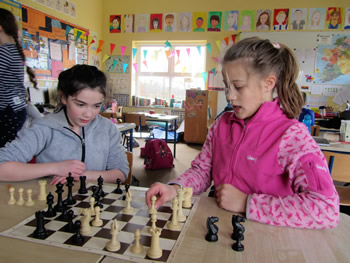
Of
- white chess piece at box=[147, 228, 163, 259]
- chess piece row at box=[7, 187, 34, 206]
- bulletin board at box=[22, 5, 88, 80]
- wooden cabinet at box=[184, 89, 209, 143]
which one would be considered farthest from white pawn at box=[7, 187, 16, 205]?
wooden cabinet at box=[184, 89, 209, 143]

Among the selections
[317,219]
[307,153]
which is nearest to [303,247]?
[317,219]

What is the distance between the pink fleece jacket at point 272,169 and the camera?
0.89 m

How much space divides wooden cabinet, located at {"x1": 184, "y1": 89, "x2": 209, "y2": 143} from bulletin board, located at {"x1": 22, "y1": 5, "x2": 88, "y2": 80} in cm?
253

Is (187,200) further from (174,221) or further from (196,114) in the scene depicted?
(196,114)

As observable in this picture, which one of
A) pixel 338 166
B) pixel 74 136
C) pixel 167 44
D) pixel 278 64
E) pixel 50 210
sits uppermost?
pixel 167 44

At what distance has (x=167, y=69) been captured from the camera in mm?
7004

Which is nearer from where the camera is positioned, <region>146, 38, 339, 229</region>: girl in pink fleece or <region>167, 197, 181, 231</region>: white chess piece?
<region>167, 197, 181, 231</region>: white chess piece

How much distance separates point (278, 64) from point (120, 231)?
83cm

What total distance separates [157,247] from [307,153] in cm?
61

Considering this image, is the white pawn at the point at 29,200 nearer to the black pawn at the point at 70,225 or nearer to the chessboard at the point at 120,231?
the chessboard at the point at 120,231

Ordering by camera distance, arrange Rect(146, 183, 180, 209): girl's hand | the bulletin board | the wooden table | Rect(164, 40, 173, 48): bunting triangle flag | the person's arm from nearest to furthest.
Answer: the wooden table
the person's arm
Rect(146, 183, 180, 209): girl's hand
the bulletin board
Rect(164, 40, 173, 48): bunting triangle flag

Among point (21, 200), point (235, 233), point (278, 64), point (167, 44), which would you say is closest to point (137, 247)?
point (235, 233)

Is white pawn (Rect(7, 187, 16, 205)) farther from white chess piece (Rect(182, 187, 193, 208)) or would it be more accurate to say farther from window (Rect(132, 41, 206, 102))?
window (Rect(132, 41, 206, 102))

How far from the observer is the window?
6.79m
